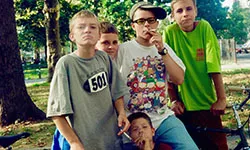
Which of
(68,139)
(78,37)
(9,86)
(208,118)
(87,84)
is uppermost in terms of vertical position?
(78,37)

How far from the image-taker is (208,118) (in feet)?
11.0

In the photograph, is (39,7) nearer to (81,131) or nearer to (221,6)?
(221,6)

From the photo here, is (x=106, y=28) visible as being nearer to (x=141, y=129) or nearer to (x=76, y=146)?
(x=141, y=129)

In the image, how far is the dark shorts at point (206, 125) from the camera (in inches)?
131

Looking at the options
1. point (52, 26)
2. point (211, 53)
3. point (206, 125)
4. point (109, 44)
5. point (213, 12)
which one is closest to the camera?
point (109, 44)

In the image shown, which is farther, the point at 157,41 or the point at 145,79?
the point at 145,79

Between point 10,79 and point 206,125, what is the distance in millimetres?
6587

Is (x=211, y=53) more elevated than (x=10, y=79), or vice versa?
(x=211, y=53)

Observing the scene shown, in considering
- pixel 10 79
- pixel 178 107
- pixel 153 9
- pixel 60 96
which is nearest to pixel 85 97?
pixel 60 96

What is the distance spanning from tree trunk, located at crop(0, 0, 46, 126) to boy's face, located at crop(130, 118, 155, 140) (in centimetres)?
669

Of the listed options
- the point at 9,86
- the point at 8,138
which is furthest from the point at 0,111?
the point at 8,138

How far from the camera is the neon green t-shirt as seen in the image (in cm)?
311

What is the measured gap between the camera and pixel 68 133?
234cm

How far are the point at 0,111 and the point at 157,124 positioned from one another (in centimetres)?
678
